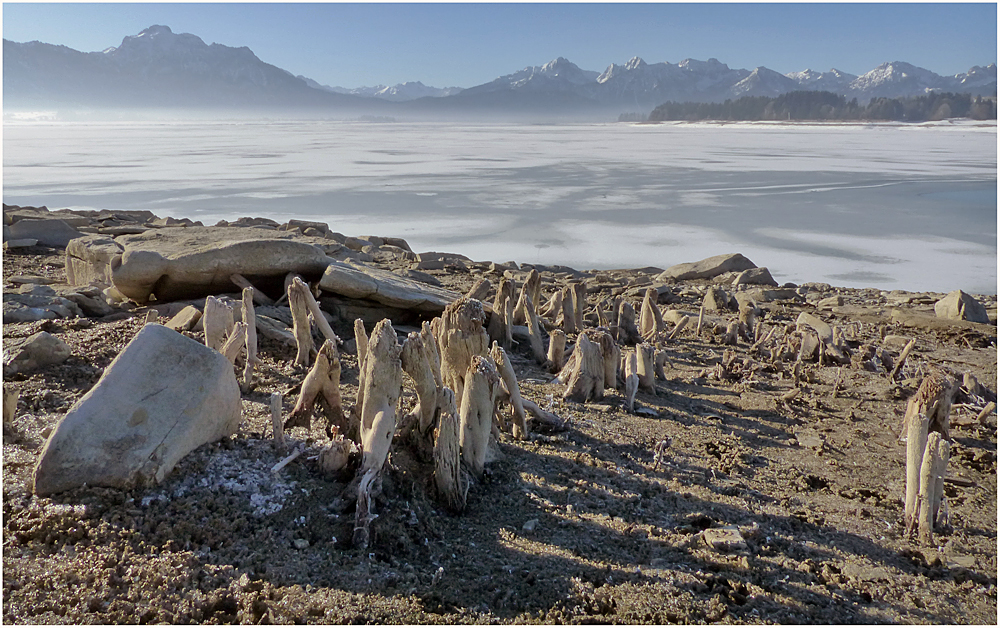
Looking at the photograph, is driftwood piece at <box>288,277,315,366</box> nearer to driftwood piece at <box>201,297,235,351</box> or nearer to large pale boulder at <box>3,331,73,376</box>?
driftwood piece at <box>201,297,235,351</box>

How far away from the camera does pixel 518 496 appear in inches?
149

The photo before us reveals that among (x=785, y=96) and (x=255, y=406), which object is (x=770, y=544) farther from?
(x=785, y=96)

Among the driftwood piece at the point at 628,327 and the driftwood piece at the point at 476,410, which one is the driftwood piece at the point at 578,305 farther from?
the driftwood piece at the point at 476,410

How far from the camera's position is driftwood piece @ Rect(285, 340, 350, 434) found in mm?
4023

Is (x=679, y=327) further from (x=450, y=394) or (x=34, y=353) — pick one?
(x=34, y=353)

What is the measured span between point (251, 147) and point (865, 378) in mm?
47443

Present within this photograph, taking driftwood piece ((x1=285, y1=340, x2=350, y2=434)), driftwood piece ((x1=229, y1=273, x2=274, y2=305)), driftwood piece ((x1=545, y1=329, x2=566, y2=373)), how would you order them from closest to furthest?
1. driftwood piece ((x1=285, y1=340, x2=350, y2=434))
2. driftwood piece ((x1=545, y1=329, x2=566, y2=373))
3. driftwood piece ((x1=229, y1=273, x2=274, y2=305))

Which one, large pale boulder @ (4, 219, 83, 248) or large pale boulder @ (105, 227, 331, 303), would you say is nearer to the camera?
large pale boulder @ (105, 227, 331, 303)

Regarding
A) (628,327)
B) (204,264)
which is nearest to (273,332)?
(204,264)

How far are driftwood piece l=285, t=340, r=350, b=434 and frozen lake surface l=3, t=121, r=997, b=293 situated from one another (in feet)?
35.4

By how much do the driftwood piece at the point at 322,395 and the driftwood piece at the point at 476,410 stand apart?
0.74 meters

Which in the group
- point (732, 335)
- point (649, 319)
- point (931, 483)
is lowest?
point (732, 335)

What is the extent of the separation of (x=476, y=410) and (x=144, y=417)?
1.76m

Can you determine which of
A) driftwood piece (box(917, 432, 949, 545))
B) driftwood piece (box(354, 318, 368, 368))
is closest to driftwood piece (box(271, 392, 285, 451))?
driftwood piece (box(354, 318, 368, 368))
